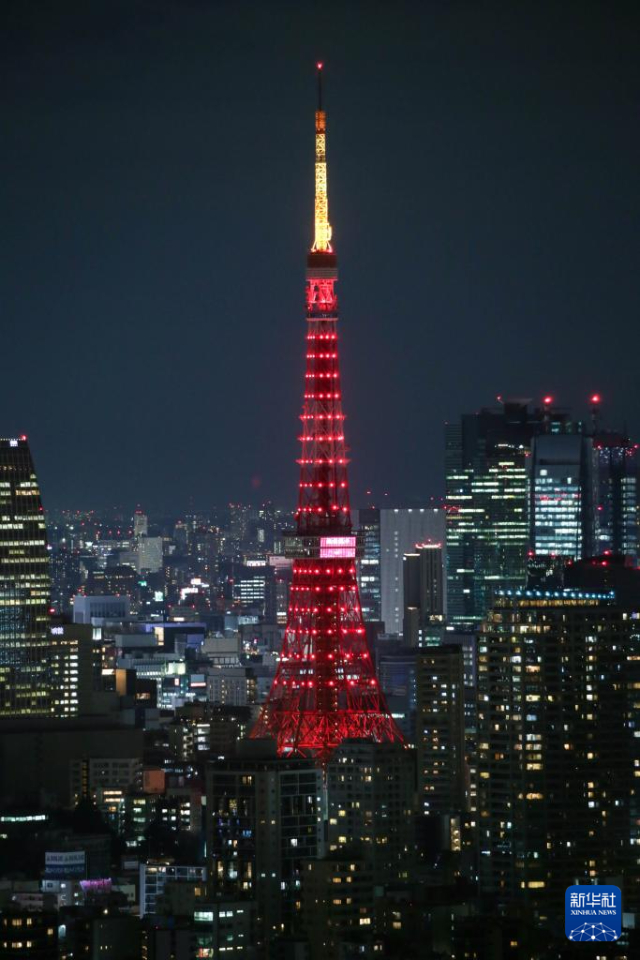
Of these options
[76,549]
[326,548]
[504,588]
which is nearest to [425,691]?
[326,548]

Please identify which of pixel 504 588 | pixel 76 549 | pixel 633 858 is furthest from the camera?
pixel 76 549

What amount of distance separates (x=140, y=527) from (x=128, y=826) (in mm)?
40433

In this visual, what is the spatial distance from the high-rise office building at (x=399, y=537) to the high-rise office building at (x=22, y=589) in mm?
12633

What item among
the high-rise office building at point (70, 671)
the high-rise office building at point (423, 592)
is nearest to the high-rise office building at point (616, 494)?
the high-rise office building at point (423, 592)

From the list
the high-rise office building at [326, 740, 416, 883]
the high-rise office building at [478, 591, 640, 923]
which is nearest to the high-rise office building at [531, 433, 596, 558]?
the high-rise office building at [326, 740, 416, 883]

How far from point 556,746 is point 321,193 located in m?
10.9

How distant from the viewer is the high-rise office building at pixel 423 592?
68.6m

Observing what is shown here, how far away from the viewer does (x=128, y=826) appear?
51125 mm

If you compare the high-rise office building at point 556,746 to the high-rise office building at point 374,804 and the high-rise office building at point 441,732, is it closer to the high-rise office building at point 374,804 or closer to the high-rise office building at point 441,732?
the high-rise office building at point 374,804

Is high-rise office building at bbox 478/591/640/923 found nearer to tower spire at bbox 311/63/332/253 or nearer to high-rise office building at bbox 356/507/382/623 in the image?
tower spire at bbox 311/63/332/253

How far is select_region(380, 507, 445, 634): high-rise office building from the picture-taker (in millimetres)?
74125

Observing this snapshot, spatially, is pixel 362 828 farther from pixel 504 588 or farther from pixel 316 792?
pixel 504 588

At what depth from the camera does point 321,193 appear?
52.0m

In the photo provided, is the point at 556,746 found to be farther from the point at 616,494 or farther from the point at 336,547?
the point at 616,494
